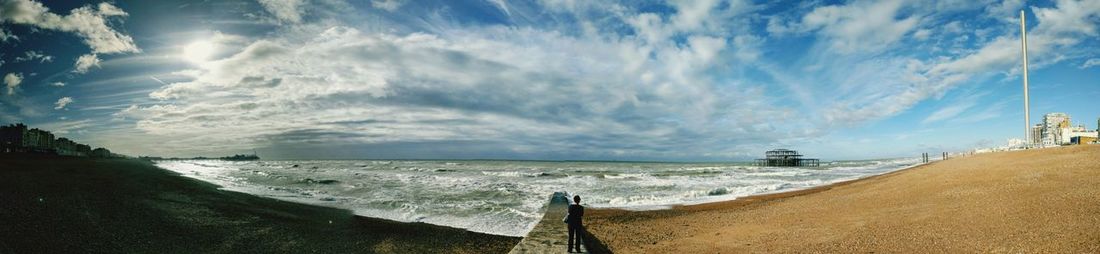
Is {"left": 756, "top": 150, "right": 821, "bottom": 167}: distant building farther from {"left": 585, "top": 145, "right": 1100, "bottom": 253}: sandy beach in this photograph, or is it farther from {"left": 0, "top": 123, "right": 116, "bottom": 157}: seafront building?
{"left": 0, "top": 123, "right": 116, "bottom": 157}: seafront building

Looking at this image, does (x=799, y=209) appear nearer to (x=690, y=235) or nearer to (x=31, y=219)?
(x=690, y=235)

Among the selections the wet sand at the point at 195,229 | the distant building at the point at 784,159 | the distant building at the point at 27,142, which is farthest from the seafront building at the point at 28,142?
the distant building at the point at 784,159

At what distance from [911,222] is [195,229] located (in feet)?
52.7

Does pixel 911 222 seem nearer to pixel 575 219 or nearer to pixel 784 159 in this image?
pixel 575 219

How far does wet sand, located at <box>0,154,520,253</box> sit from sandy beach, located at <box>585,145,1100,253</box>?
167 inches

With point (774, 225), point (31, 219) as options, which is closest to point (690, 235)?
point (774, 225)

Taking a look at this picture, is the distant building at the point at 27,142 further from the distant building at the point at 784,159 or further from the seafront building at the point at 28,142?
the distant building at the point at 784,159

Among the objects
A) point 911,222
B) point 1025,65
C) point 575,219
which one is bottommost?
point 911,222

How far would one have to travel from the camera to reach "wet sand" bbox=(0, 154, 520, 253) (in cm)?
907

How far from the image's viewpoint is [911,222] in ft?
31.2

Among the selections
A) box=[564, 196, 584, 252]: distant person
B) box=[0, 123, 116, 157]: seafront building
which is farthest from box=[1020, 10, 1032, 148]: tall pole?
box=[0, 123, 116, 157]: seafront building

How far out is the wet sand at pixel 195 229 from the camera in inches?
357

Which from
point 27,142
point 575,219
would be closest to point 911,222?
point 575,219

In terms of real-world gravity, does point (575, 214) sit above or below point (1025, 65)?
below
